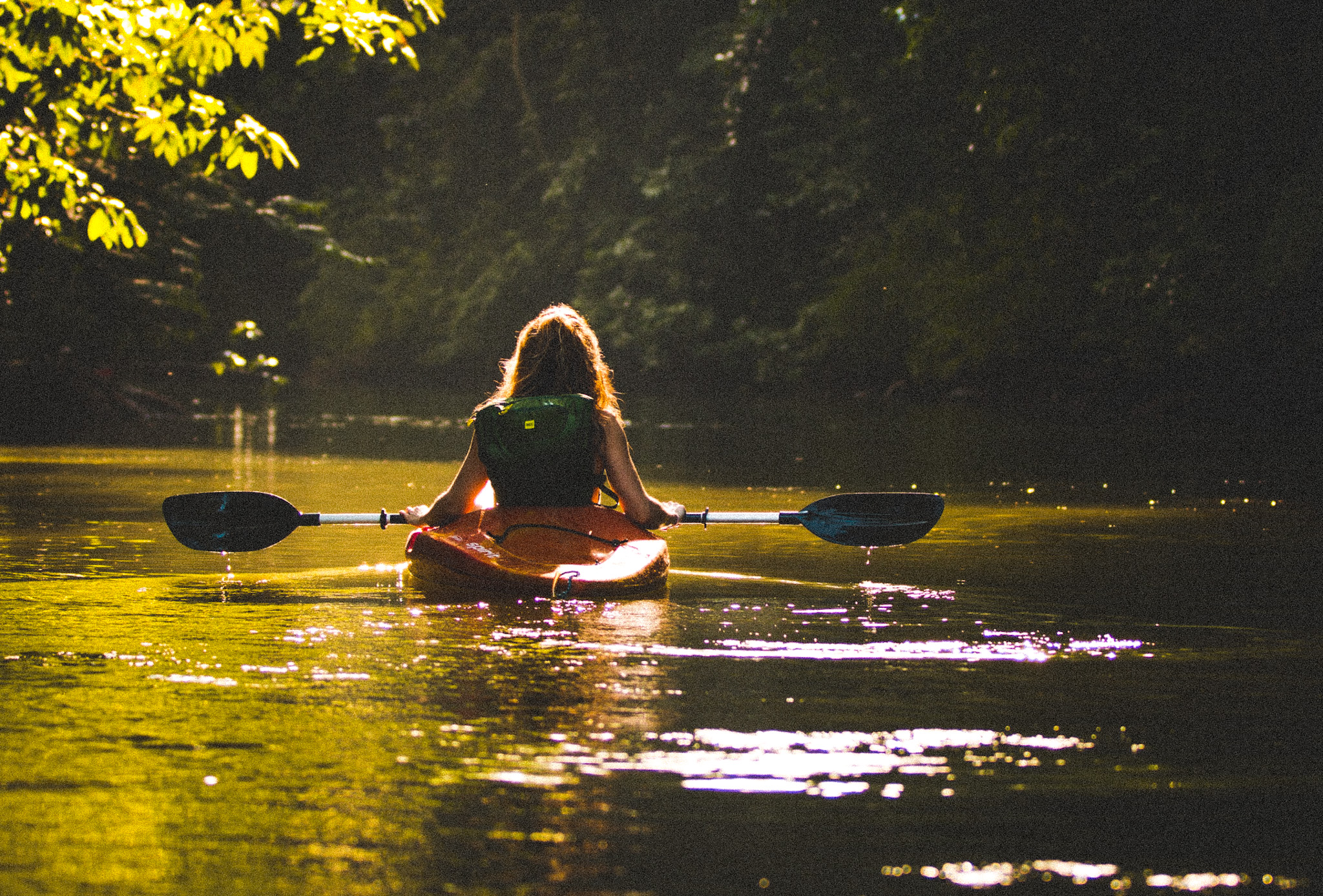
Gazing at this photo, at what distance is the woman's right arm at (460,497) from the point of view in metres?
8.37

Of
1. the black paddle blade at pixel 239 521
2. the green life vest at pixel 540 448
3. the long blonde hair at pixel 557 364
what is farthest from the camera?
the black paddle blade at pixel 239 521

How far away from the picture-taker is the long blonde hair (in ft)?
27.1

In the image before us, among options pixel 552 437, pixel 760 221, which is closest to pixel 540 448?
pixel 552 437

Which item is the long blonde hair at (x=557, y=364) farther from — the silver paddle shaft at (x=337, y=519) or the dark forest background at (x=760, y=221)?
the dark forest background at (x=760, y=221)

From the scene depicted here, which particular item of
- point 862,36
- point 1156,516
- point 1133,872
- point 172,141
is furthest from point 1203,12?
point 1133,872

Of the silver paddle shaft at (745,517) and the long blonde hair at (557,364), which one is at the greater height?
the long blonde hair at (557,364)

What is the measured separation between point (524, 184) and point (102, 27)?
141 ft

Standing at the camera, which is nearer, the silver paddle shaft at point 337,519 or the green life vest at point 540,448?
the green life vest at point 540,448

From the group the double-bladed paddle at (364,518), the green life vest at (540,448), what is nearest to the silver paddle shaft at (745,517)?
the double-bladed paddle at (364,518)

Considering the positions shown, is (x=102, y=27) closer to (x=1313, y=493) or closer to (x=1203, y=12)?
(x=1313, y=493)

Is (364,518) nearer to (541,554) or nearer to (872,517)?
(541,554)

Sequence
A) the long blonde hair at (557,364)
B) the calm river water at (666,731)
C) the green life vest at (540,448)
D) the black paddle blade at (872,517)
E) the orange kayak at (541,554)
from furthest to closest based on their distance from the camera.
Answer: the black paddle blade at (872,517) → the long blonde hair at (557,364) → the green life vest at (540,448) → the orange kayak at (541,554) → the calm river water at (666,731)

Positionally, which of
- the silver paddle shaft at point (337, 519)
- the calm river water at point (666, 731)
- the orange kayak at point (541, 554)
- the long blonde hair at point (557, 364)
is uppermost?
the long blonde hair at point (557, 364)

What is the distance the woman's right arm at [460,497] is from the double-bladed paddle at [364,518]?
0.43 feet
